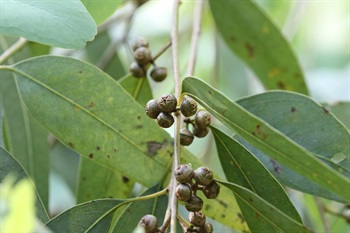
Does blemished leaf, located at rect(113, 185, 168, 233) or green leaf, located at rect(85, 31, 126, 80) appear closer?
blemished leaf, located at rect(113, 185, 168, 233)

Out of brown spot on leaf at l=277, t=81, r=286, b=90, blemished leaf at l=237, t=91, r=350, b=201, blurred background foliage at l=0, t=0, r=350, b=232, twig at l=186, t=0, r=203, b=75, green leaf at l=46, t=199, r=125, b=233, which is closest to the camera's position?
green leaf at l=46, t=199, r=125, b=233

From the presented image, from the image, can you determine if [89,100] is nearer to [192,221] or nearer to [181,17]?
[192,221]

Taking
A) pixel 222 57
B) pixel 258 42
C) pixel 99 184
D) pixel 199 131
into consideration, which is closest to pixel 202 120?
pixel 199 131

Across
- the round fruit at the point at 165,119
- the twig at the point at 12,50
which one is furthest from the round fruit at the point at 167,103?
the twig at the point at 12,50

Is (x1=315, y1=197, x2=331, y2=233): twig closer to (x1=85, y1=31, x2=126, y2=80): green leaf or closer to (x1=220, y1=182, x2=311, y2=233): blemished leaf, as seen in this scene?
(x1=220, y1=182, x2=311, y2=233): blemished leaf

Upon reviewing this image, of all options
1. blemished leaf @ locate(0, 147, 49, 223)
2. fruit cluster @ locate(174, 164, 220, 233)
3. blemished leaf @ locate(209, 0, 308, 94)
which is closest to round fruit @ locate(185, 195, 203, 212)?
fruit cluster @ locate(174, 164, 220, 233)

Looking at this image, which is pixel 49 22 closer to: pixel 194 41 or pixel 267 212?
pixel 267 212

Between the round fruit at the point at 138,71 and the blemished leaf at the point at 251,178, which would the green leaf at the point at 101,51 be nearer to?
the round fruit at the point at 138,71
